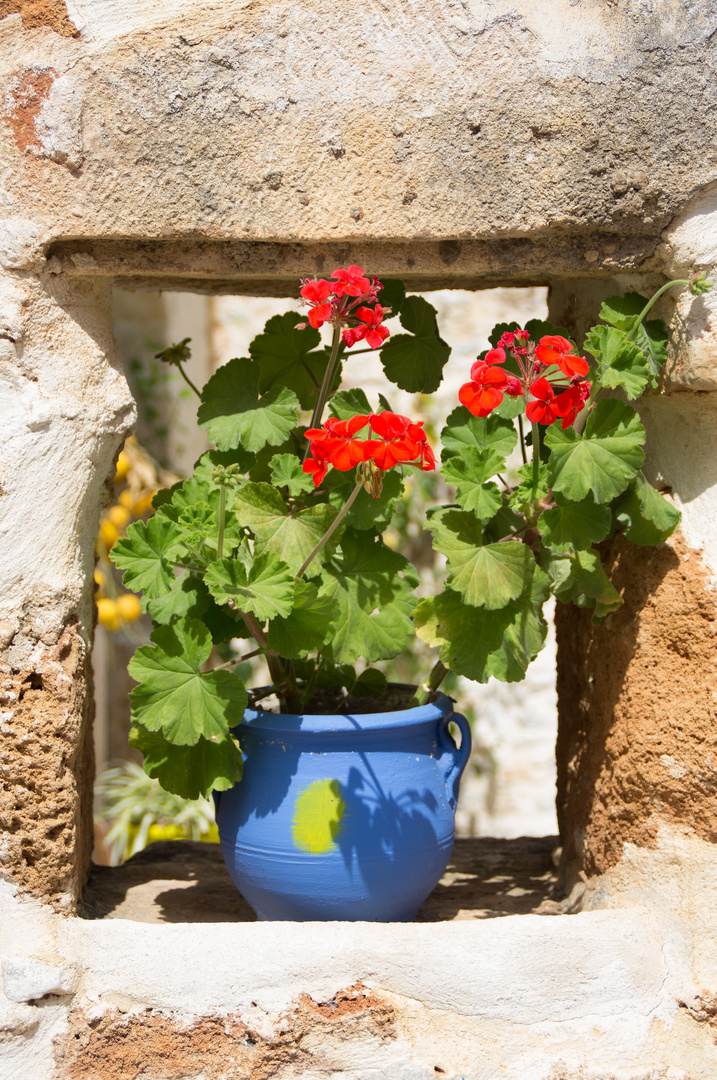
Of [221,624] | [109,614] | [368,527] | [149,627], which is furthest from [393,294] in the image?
[149,627]

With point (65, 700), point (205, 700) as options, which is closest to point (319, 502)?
point (205, 700)

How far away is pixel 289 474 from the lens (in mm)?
1535

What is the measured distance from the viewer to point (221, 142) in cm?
140

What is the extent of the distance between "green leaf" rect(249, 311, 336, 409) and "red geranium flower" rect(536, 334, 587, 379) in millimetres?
524

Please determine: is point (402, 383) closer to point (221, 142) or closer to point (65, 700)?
point (221, 142)

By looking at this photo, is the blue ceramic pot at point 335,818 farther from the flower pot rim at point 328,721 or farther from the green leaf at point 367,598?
the green leaf at point 367,598

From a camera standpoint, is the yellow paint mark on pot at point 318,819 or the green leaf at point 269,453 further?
the green leaf at point 269,453

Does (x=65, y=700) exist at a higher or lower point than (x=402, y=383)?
lower

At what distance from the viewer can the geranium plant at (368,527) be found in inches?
53.3

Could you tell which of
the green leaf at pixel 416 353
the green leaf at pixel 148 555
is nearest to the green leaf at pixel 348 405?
the green leaf at pixel 416 353

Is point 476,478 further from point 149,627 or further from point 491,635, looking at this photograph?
point 149,627

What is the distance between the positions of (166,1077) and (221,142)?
1354 millimetres

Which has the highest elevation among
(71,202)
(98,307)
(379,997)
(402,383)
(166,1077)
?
(71,202)

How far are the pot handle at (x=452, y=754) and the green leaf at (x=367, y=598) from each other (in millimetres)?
171
